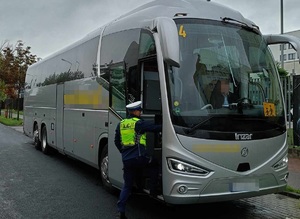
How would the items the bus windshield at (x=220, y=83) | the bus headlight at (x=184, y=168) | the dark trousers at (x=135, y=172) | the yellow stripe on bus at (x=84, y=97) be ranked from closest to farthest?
the bus headlight at (x=184, y=168) → the bus windshield at (x=220, y=83) → the dark trousers at (x=135, y=172) → the yellow stripe on bus at (x=84, y=97)

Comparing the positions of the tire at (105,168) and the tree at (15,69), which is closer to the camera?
the tire at (105,168)

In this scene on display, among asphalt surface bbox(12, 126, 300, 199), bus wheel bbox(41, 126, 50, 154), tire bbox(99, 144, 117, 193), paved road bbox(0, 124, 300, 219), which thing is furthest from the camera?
bus wheel bbox(41, 126, 50, 154)

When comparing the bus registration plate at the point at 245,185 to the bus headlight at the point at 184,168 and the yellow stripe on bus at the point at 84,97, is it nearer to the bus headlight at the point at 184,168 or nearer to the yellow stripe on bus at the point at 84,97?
the bus headlight at the point at 184,168

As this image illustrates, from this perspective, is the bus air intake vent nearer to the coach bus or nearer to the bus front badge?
the coach bus

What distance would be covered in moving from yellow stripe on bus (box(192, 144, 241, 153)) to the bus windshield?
21 cm

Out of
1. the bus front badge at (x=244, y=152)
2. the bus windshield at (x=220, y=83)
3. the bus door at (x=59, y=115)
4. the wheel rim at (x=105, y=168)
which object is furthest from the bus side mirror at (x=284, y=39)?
the bus door at (x=59, y=115)

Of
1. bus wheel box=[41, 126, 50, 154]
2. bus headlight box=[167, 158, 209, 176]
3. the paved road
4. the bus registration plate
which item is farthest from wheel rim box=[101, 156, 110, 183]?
bus wheel box=[41, 126, 50, 154]

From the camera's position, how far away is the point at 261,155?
17.7 feet

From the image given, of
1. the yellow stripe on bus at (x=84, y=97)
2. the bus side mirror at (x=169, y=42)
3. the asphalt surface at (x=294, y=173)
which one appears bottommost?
the asphalt surface at (x=294, y=173)

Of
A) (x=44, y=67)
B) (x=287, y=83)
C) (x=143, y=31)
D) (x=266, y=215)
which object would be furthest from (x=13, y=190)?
(x=287, y=83)

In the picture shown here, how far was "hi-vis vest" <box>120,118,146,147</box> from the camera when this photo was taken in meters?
5.34

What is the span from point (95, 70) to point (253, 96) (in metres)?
3.59

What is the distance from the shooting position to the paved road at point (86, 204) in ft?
19.9

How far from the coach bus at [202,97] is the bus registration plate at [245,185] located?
0.04 feet
